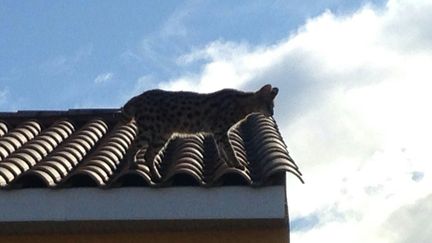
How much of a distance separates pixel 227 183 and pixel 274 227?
45 centimetres

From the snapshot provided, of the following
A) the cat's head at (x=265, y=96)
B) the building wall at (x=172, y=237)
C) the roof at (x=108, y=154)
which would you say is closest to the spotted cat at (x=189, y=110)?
the cat's head at (x=265, y=96)

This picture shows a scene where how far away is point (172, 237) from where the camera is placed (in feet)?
21.1

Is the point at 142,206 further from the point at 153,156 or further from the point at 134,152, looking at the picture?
the point at 134,152

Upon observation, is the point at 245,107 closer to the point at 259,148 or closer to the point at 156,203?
the point at 259,148

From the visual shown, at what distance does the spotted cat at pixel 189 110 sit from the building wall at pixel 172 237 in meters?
1.85

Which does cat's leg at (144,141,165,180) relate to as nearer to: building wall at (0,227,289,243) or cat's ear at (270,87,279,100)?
building wall at (0,227,289,243)

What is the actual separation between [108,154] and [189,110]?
114cm

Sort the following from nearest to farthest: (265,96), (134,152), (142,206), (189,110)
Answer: (142,206) → (134,152) → (189,110) → (265,96)

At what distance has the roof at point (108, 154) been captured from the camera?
6.57 meters

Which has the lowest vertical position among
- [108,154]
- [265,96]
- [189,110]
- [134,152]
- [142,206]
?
[142,206]

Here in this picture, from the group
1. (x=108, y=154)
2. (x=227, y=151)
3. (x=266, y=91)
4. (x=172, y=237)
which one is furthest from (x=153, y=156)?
(x=266, y=91)

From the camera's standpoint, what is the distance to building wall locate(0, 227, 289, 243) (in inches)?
249

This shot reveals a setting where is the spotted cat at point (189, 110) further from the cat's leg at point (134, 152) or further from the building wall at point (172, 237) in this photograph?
the building wall at point (172, 237)

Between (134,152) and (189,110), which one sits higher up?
(189,110)
